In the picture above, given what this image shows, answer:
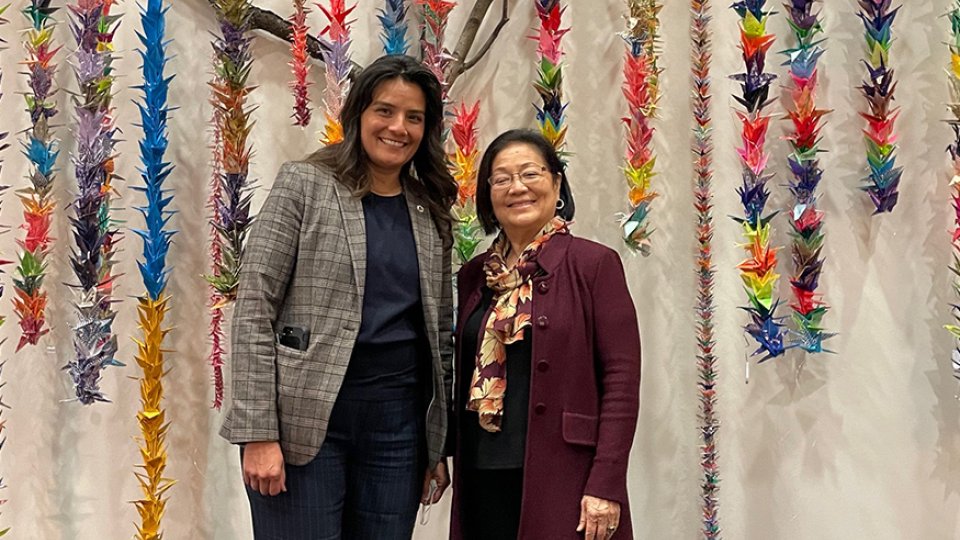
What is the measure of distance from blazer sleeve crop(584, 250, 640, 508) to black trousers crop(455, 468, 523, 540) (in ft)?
0.52

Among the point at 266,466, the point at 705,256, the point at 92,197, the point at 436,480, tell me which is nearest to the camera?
the point at 266,466

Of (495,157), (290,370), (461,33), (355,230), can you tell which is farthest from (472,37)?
(290,370)

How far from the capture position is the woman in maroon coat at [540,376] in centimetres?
131

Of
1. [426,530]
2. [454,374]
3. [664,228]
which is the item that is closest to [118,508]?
[426,530]

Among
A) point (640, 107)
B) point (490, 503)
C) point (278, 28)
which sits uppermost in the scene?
point (278, 28)

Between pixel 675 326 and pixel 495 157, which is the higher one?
pixel 495 157

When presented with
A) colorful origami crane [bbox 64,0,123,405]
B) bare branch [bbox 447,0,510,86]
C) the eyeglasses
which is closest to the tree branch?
bare branch [bbox 447,0,510,86]

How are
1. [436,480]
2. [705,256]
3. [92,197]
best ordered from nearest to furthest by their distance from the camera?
[436,480], [92,197], [705,256]

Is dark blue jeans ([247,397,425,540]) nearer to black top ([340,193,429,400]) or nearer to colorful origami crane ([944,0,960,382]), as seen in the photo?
black top ([340,193,429,400])

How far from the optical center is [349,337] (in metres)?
1.31

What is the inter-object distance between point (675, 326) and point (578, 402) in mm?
1005

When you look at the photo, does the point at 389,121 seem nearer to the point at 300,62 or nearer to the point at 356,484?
the point at 300,62

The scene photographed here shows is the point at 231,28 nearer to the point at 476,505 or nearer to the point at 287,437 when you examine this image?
the point at 287,437

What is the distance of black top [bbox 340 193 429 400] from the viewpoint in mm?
1347
